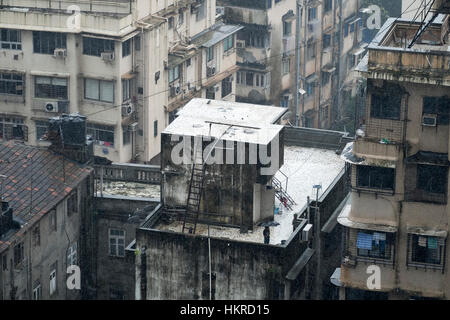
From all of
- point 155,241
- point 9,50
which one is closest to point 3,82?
point 9,50

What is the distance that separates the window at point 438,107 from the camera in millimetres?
67625

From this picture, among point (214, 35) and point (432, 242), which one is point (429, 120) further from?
point (214, 35)

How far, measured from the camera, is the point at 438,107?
222 ft

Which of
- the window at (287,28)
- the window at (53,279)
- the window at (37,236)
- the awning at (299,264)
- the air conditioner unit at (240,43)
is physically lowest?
the window at (53,279)

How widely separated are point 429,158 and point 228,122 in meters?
13.5

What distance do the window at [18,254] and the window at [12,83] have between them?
29.0 metres

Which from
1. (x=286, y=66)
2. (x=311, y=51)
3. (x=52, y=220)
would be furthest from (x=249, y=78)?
(x=52, y=220)

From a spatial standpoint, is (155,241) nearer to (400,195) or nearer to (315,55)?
(400,195)

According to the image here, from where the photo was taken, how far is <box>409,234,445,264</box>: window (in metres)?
69.4

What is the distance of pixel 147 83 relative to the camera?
102 metres

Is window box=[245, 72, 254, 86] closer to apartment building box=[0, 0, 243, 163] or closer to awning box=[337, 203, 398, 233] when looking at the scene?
apartment building box=[0, 0, 243, 163]

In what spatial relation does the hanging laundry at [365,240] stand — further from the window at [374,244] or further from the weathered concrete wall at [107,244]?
the weathered concrete wall at [107,244]

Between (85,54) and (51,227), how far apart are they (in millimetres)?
23901

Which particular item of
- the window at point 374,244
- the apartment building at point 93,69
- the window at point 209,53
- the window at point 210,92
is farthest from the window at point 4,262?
the window at point 210,92
